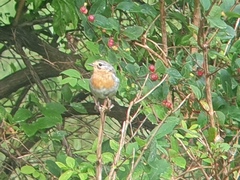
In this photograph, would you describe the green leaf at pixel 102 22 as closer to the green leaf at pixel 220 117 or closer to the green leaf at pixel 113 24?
the green leaf at pixel 113 24

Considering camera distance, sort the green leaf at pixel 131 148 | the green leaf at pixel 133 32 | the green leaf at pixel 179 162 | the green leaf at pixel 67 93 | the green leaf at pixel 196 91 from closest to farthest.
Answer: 1. the green leaf at pixel 131 148
2. the green leaf at pixel 179 162
3. the green leaf at pixel 196 91
4. the green leaf at pixel 133 32
5. the green leaf at pixel 67 93

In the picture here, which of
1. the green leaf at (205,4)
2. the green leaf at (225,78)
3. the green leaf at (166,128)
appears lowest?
the green leaf at (225,78)

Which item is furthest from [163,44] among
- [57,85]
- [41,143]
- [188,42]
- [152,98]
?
[57,85]

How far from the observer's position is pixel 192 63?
328cm

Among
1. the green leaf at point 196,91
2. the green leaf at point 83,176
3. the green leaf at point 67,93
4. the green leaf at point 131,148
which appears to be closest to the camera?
the green leaf at point 131,148

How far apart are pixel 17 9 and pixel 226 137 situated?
138cm

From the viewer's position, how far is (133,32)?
3.27 metres

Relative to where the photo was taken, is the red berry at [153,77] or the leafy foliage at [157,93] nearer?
the leafy foliage at [157,93]

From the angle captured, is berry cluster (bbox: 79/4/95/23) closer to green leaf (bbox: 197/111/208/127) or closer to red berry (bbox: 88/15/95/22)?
red berry (bbox: 88/15/95/22)

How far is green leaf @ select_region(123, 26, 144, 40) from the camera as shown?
3.26 m

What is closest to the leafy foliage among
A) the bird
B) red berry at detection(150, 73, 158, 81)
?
red berry at detection(150, 73, 158, 81)

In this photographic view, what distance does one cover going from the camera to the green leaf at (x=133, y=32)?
3262 mm

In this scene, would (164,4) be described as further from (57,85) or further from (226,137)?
(57,85)

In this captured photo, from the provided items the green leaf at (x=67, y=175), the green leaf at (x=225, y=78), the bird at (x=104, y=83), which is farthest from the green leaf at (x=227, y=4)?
the green leaf at (x=67, y=175)
